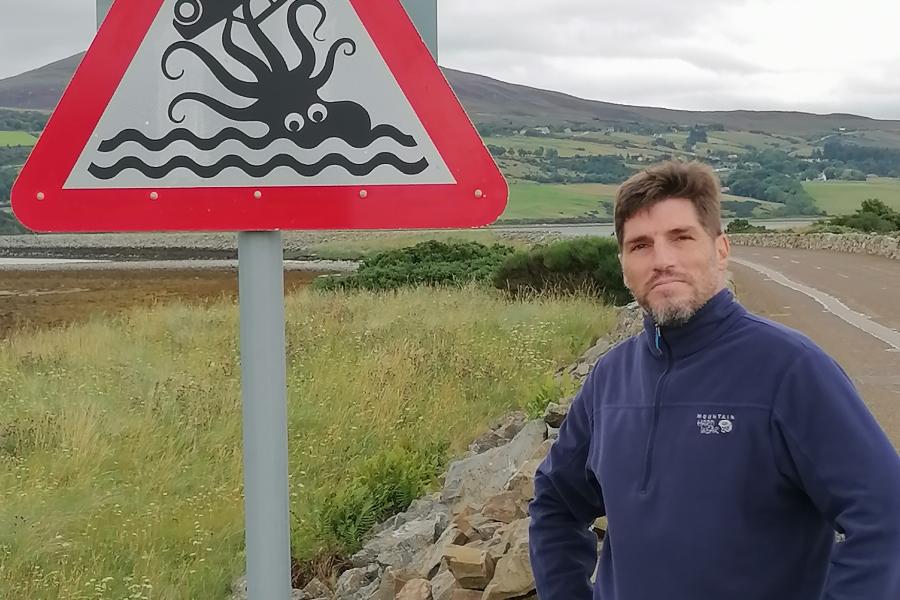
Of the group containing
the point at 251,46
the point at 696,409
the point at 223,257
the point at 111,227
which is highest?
the point at 251,46

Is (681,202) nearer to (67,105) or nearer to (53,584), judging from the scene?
(67,105)

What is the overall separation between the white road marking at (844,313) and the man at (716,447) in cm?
1021

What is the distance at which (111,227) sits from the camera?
5.27ft

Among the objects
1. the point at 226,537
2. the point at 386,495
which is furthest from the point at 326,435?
the point at 226,537

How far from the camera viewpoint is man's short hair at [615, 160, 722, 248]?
1.69 meters

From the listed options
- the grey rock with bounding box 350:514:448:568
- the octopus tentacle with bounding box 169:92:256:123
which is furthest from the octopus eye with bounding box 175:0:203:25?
the grey rock with bounding box 350:514:448:568

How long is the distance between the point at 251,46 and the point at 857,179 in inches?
5988

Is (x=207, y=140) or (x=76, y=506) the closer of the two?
(x=207, y=140)

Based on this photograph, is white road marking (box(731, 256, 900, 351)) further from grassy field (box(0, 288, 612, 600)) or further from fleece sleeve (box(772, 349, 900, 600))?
fleece sleeve (box(772, 349, 900, 600))

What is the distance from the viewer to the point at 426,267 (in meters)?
23.9

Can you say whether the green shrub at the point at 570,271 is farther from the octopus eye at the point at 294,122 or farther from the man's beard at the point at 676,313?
the octopus eye at the point at 294,122

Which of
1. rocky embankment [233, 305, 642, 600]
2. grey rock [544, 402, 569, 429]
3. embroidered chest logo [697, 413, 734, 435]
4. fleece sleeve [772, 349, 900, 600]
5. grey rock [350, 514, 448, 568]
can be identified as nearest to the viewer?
fleece sleeve [772, 349, 900, 600]

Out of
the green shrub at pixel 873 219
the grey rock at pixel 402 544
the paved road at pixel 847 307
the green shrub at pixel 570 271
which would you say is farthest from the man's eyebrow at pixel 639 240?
the green shrub at pixel 873 219

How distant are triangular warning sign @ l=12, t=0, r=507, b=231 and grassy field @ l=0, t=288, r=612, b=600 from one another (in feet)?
10.5
